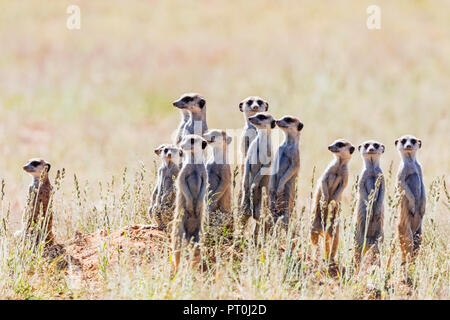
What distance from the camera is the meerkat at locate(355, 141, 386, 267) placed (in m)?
9.50

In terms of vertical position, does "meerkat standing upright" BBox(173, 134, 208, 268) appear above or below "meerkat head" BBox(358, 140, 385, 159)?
below

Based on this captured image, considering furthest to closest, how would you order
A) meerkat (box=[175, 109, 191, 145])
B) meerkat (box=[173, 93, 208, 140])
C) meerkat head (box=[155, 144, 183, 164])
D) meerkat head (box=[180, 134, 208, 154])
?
meerkat (box=[175, 109, 191, 145]) < meerkat (box=[173, 93, 208, 140]) < meerkat head (box=[155, 144, 183, 164]) < meerkat head (box=[180, 134, 208, 154])

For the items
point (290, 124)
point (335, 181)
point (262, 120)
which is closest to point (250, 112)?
point (262, 120)

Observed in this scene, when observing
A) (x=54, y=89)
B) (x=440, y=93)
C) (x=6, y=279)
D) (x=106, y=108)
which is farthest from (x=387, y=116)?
(x=6, y=279)

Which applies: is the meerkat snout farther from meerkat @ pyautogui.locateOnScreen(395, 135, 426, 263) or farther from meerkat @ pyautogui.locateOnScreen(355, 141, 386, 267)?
meerkat @ pyautogui.locateOnScreen(395, 135, 426, 263)

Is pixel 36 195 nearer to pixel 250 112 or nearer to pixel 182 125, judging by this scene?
pixel 182 125

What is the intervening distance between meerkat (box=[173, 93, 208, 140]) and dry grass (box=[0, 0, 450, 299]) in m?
1.05

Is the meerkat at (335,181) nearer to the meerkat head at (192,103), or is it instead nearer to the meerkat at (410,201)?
the meerkat at (410,201)

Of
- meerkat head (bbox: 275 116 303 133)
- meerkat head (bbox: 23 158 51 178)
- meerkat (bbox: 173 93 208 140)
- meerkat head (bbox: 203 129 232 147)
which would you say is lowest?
meerkat head (bbox: 23 158 51 178)

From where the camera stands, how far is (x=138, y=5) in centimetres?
Answer: 3697

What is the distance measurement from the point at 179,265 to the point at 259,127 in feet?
7.59

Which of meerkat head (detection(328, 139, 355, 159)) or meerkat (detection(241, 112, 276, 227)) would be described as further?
meerkat (detection(241, 112, 276, 227))

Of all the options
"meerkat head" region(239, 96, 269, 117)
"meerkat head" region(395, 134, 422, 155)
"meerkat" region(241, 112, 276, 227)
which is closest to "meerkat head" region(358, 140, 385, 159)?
"meerkat head" region(395, 134, 422, 155)

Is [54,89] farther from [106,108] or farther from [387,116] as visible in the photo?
[387,116]
